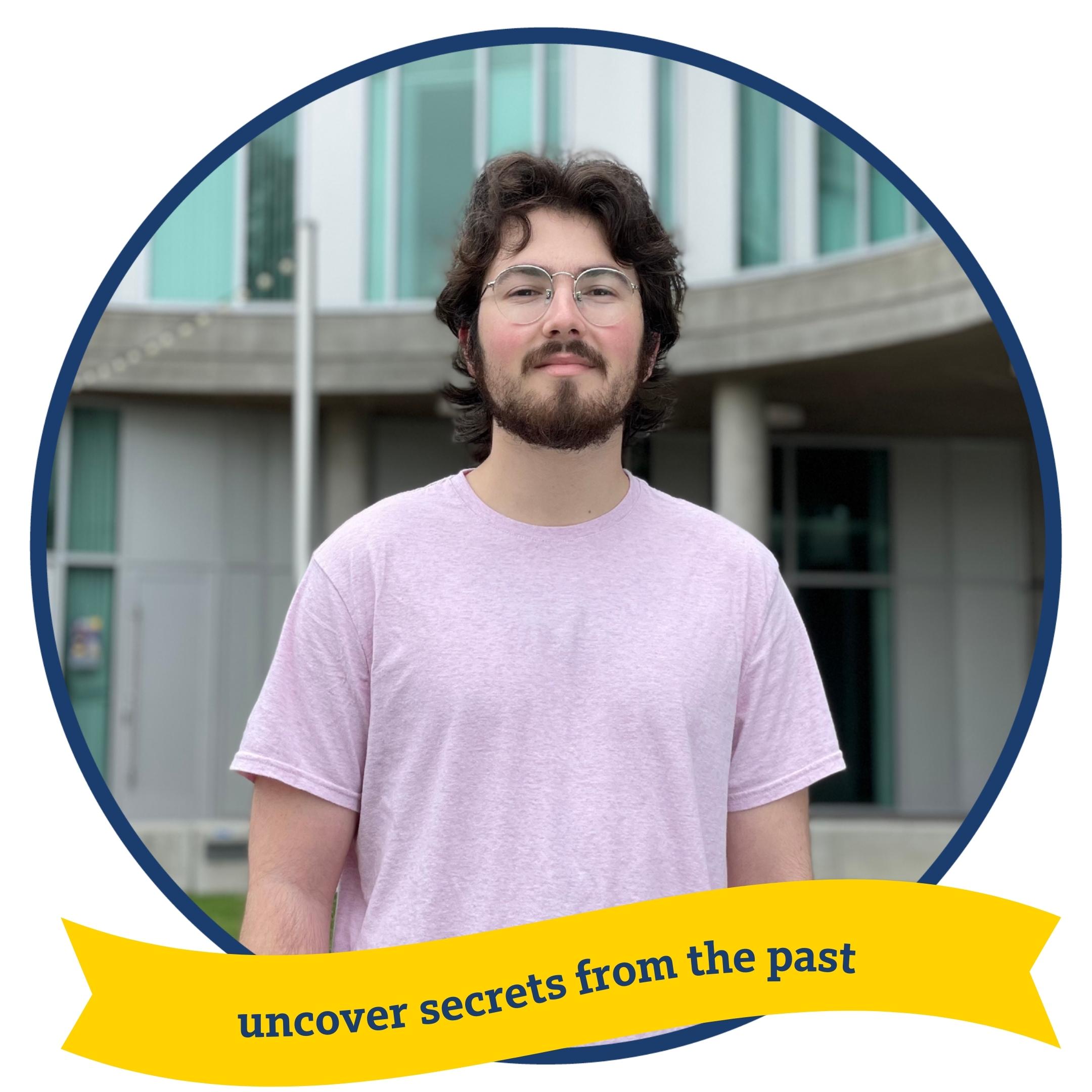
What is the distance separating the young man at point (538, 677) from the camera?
287 cm

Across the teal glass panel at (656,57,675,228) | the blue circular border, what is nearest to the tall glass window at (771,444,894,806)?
the teal glass panel at (656,57,675,228)

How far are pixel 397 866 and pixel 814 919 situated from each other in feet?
2.96

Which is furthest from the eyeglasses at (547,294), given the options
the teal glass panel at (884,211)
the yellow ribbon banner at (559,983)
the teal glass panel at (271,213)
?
the teal glass panel at (271,213)

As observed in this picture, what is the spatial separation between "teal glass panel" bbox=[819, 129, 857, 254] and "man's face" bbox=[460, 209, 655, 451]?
10093 millimetres

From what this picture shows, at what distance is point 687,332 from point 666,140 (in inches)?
67.5

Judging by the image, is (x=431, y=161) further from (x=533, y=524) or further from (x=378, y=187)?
(x=533, y=524)

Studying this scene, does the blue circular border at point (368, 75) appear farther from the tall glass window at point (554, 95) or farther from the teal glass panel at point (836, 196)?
the tall glass window at point (554, 95)

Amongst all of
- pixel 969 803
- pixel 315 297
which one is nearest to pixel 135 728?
pixel 315 297

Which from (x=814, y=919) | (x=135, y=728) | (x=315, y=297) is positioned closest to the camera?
(x=814, y=919)

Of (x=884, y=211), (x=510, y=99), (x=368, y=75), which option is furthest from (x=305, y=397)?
(x=368, y=75)

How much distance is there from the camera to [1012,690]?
15359 millimetres

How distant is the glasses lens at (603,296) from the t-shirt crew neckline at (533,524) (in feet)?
1.16

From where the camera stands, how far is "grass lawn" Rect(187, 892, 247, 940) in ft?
30.0

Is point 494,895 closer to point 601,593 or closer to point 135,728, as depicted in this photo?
point 601,593
